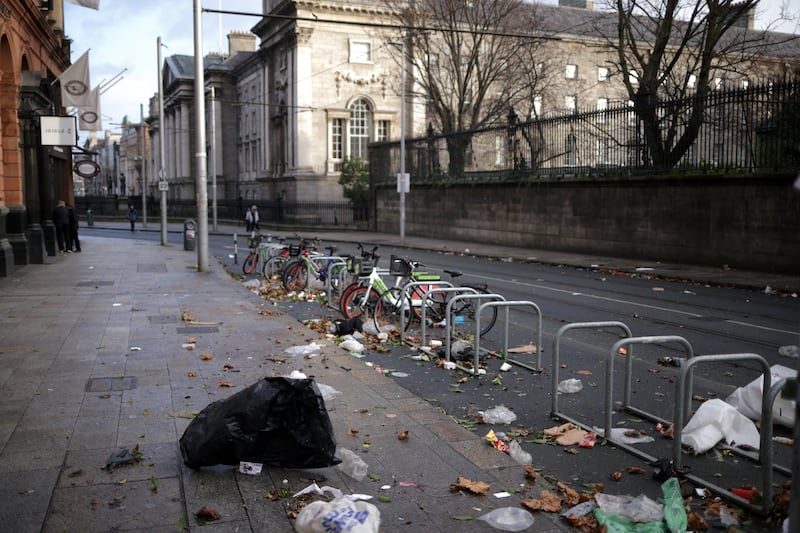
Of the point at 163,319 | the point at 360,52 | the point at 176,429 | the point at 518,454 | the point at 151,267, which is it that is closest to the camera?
the point at 518,454

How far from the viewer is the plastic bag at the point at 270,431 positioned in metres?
5.04

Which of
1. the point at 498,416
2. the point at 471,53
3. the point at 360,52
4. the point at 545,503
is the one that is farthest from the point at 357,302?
the point at 360,52

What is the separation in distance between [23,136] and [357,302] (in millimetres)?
15275

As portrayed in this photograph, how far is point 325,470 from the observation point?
5.23m

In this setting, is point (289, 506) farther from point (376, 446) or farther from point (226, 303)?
point (226, 303)

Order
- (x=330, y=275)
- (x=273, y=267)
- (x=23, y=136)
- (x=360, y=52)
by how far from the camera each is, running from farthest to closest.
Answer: (x=360, y=52), (x=23, y=136), (x=273, y=267), (x=330, y=275)

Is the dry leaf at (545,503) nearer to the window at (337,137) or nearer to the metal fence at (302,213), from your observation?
the metal fence at (302,213)

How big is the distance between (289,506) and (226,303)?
9.40m

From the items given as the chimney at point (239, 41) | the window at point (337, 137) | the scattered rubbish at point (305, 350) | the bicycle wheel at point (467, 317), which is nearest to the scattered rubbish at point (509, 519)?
the scattered rubbish at point (305, 350)

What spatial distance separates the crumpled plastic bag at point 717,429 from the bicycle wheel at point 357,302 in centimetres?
625

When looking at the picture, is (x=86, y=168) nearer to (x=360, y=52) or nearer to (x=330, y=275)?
(x=330, y=275)

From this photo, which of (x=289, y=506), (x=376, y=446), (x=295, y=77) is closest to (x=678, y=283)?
(x=376, y=446)

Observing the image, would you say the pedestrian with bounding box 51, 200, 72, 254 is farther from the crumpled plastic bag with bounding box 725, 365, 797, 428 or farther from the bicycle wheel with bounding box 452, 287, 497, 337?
the crumpled plastic bag with bounding box 725, 365, 797, 428

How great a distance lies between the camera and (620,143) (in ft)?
80.9
